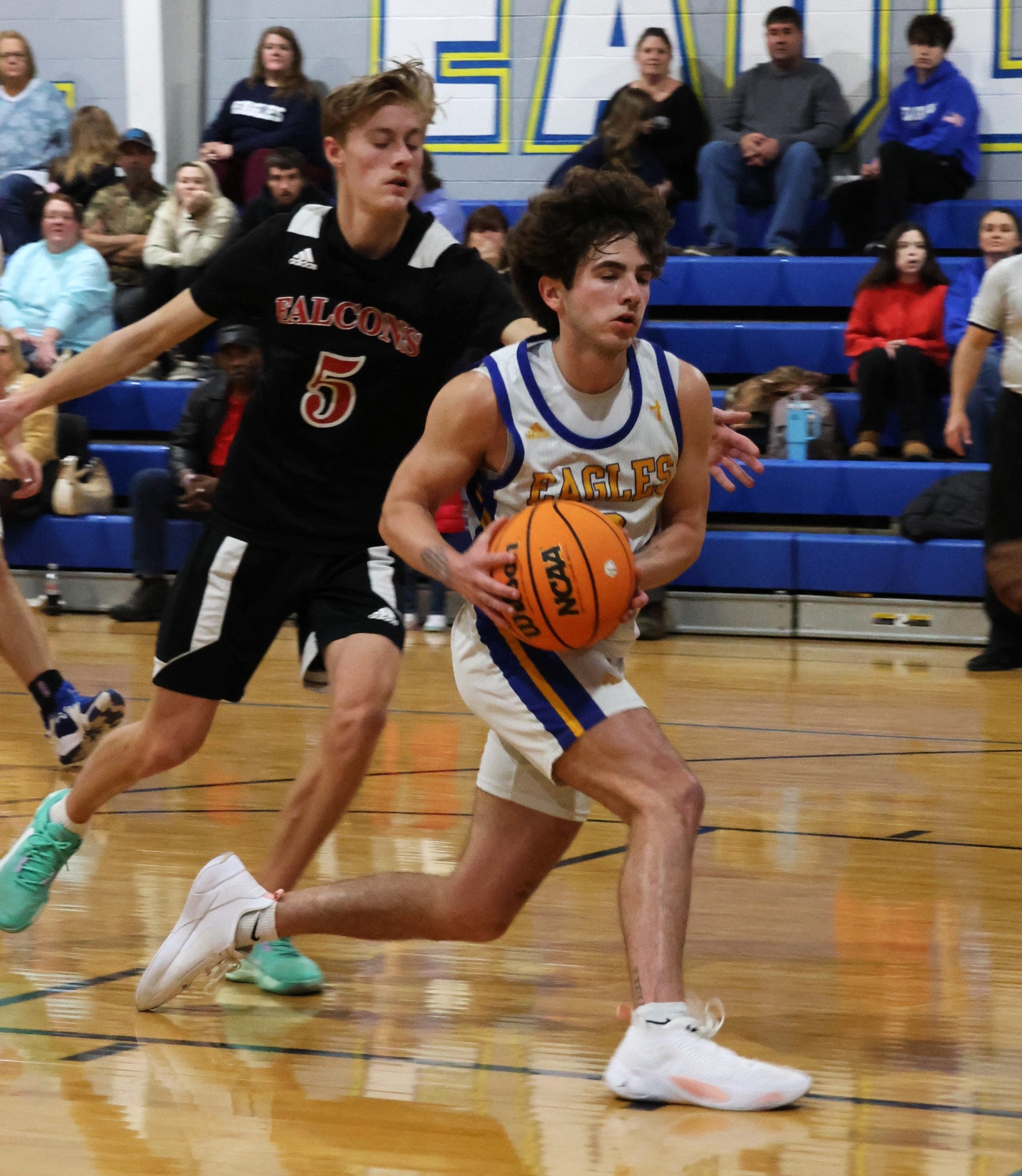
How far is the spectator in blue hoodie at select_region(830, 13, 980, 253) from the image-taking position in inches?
428

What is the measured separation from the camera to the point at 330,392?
12.0 ft

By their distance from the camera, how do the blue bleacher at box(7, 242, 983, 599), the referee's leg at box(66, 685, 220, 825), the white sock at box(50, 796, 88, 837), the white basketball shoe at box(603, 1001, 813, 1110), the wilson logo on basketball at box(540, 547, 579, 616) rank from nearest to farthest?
the white basketball shoe at box(603, 1001, 813, 1110) < the wilson logo on basketball at box(540, 547, 579, 616) < the referee's leg at box(66, 685, 220, 825) < the white sock at box(50, 796, 88, 837) < the blue bleacher at box(7, 242, 983, 599)

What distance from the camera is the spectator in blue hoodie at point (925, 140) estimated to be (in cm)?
1088

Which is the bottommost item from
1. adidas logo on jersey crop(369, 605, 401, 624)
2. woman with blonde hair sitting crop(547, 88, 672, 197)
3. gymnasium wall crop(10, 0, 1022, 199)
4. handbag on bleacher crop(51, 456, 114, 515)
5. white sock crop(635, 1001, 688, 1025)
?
handbag on bleacher crop(51, 456, 114, 515)

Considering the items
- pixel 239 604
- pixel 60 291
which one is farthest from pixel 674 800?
pixel 60 291

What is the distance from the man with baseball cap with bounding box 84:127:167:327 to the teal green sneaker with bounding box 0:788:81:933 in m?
8.49

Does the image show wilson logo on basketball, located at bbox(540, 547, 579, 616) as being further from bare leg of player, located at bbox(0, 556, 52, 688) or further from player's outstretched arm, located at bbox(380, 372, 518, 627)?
bare leg of player, located at bbox(0, 556, 52, 688)

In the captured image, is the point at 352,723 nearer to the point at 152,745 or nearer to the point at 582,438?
the point at 152,745

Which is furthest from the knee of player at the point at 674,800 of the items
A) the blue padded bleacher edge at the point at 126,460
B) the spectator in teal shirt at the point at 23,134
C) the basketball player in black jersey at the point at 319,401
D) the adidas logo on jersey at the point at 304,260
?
the spectator in teal shirt at the point at 23,134

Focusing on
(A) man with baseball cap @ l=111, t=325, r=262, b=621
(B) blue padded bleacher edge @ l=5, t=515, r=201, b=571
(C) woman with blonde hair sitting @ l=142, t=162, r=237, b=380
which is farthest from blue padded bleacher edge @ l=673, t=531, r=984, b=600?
(C) woman with blonde hair sitting @ l=142, t=162, r=237, b=380

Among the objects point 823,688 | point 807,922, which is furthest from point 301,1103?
point 823,688

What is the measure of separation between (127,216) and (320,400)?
8.85m

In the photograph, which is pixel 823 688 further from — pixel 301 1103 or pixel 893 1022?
pixel 301 1103

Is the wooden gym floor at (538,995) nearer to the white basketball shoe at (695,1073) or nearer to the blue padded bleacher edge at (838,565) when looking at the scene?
the white basketball shoe at (695,1073)
